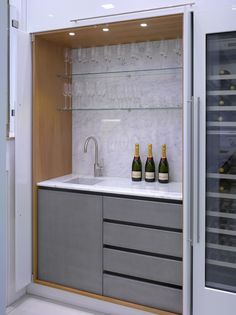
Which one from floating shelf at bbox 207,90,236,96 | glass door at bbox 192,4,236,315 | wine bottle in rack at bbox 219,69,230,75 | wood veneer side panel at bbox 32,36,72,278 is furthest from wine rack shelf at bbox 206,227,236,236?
wood veneer side panel at bbox 32,36,72,278

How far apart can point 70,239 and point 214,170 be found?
47.6 inches

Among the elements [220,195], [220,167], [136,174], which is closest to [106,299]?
[136,174]

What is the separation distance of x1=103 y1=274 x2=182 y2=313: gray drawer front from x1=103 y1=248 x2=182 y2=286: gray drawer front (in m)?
0.06

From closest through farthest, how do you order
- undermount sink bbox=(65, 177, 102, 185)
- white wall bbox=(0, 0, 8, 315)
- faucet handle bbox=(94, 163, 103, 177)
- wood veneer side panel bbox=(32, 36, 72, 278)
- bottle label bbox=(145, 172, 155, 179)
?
1. white wall bbox=(0, 0, 8, 315)
2. wood veneer side panel bbox=(32, 36, 72, 278)
3. bottle label bbox=(145, 172, 155, 179)
4. undermount sink bbox=(65, 177, 102, 185)
5. faucet handle bbox=(94, 163, 103, 177)

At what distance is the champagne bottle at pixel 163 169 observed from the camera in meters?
2.70

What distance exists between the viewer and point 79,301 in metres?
2.58

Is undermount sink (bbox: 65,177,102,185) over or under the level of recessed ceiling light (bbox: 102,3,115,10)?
under

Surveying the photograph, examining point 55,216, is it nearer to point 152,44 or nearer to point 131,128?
point 131,128

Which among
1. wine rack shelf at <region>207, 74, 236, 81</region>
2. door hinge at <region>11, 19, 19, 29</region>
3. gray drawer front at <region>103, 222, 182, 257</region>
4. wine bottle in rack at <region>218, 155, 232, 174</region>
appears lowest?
gray drawer front at <region>103, 222, 182, 257</region>

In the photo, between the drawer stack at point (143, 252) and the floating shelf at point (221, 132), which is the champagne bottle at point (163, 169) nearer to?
the drawer stack at point (143, 252)

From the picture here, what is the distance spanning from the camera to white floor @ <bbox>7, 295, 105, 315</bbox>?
2.49 meters

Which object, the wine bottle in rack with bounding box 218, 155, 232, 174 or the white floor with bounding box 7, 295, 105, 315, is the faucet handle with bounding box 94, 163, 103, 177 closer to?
the white floor with bounding box 7, 295, 105, 315

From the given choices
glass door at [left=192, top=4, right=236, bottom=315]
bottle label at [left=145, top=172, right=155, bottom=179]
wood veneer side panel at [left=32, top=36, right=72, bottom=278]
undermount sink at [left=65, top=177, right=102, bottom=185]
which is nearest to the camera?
glass door at [left=192, top=4, right=236, bottom=315]

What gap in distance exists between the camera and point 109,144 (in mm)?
3043
